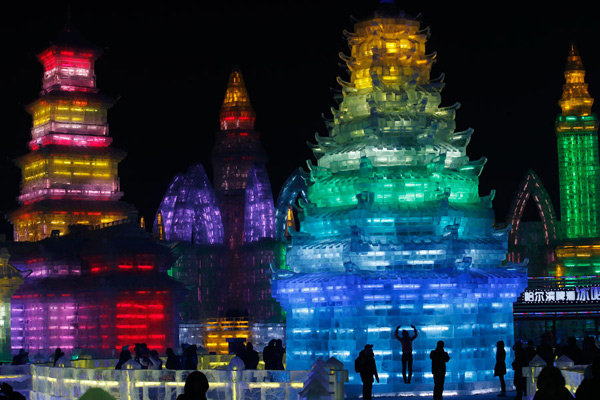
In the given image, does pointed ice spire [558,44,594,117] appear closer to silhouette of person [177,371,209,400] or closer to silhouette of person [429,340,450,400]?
silhouette of person [429,340,450,400]

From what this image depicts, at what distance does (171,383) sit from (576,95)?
75149 millimetres

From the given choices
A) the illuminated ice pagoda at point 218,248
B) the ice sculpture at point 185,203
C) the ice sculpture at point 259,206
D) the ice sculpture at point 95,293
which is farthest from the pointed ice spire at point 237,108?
the ice sculpture at point 95,293

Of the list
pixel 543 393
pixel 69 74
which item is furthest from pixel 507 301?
pixel 69 74

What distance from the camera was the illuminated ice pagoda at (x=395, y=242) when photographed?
121ft

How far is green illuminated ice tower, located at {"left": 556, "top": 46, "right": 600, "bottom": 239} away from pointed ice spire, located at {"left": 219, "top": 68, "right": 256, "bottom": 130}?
83.0 feet

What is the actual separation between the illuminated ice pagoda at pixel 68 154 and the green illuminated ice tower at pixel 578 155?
37.3 m

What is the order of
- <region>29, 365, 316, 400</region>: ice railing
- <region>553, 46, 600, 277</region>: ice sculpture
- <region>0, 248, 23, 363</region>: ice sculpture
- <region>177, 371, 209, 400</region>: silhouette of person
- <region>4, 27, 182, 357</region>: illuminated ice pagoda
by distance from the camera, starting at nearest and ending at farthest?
<region>177, 371, 209, 400</region>: silhouette of person, <region>29, 365, 316, 400</region>: ice railing, <region>0, 248, 23, 363</region>: ice sculpture, <region>4, 27, 182, 357</region>: illuminated ice pagoda, <region>553, 46, 600, 277</region>: ice sculpture

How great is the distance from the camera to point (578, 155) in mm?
95125

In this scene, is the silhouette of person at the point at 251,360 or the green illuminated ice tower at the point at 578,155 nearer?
the silhouette of person at the point at 251,360

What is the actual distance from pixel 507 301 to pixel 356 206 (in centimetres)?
581

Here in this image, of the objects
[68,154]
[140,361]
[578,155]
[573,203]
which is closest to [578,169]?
[578,155]

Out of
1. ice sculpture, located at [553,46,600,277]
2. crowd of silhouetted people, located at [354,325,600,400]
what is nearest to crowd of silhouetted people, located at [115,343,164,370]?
crowd of silhouetted people, located at [354,325,600,400]

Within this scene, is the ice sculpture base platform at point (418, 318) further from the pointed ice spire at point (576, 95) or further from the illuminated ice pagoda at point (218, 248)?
the pointed ice spire at point (576, 95)

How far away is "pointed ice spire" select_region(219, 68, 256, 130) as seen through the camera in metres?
96.1
